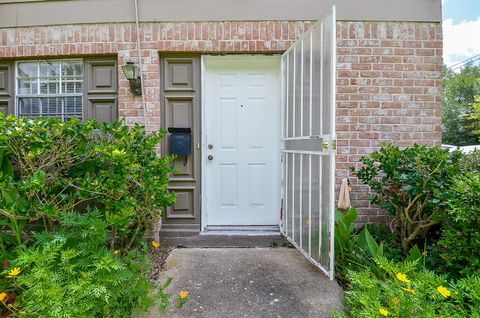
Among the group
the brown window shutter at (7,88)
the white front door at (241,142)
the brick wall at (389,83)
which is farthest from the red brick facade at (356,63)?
the brown window shutter at (7,88)

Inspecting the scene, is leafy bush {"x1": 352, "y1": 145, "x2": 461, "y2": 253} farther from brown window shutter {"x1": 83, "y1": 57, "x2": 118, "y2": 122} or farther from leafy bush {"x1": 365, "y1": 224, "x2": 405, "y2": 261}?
brown window shutter {"x1": 83, "y1": 57, "x2": 118, "y2": 122}

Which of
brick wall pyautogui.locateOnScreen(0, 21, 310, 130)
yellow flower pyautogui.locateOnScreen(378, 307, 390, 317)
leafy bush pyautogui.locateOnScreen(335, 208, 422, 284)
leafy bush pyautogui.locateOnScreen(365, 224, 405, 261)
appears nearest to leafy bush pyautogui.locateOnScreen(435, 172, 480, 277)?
leafy bush pyautogui.locateOnScreen(335, 208, 422, 284)

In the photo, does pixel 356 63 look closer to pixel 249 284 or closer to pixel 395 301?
pixel 395 301

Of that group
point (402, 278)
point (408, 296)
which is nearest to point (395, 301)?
point (408, 296)

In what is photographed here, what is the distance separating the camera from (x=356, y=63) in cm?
318

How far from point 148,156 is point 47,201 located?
35.1 inches

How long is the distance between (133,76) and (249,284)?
245 cm

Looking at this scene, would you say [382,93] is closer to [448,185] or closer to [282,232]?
[448,185]

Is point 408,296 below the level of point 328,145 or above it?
below

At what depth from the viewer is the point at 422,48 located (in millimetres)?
3168

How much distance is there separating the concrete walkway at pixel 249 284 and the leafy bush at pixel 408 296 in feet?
0.98

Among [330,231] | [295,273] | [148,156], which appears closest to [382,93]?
[330,231]

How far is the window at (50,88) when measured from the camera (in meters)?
3.43

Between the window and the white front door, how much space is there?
A: 159 centimetres
